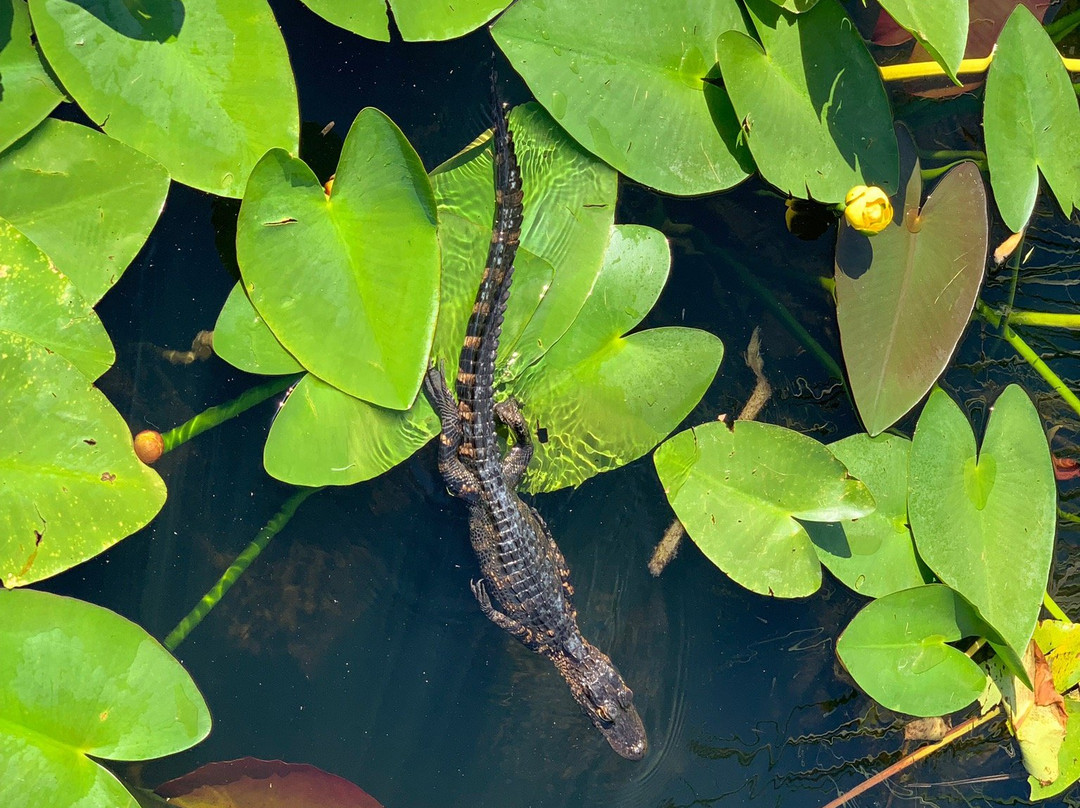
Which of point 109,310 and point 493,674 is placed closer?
point 109,310

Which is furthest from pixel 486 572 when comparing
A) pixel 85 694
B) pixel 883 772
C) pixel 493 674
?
pixel 883 772

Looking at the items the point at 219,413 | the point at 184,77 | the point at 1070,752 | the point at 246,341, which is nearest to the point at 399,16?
the point at 184,77

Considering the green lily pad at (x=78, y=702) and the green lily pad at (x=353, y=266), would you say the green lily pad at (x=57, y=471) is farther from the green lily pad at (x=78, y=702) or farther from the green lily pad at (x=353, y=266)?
the green lily pad at (x=353, y=266)

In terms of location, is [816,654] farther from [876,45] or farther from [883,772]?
[876,45]

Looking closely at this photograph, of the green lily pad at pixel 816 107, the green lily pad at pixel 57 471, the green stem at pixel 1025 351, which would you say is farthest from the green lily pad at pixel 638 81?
the green lily pad at pixel 57 471

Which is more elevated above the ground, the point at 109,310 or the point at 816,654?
the point at 109,310

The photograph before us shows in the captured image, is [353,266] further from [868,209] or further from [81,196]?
[868,209]
